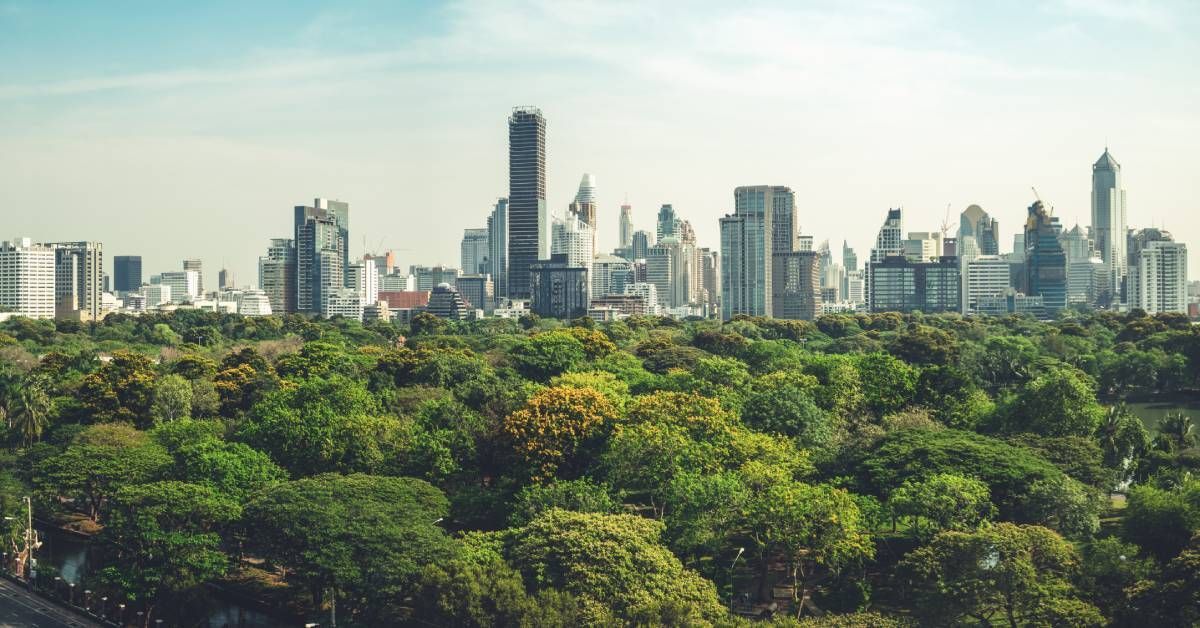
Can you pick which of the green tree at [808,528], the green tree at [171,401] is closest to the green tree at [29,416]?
the green tree at [171,401]

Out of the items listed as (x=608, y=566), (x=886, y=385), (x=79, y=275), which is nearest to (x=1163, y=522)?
(x=608, y=566)

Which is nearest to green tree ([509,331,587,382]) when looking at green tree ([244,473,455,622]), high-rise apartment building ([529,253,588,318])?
green tree ([244,473,455,622])

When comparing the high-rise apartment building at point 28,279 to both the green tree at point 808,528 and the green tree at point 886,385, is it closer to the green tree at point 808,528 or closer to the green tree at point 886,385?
the green tree at point 886,385

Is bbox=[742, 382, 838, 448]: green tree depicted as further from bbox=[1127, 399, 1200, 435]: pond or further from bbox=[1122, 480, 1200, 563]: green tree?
bbox=[1127, 399, 1200, 435]: pond

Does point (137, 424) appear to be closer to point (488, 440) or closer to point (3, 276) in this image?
point (488, 440)

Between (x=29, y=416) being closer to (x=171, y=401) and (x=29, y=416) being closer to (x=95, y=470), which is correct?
(x=171, y=401)
